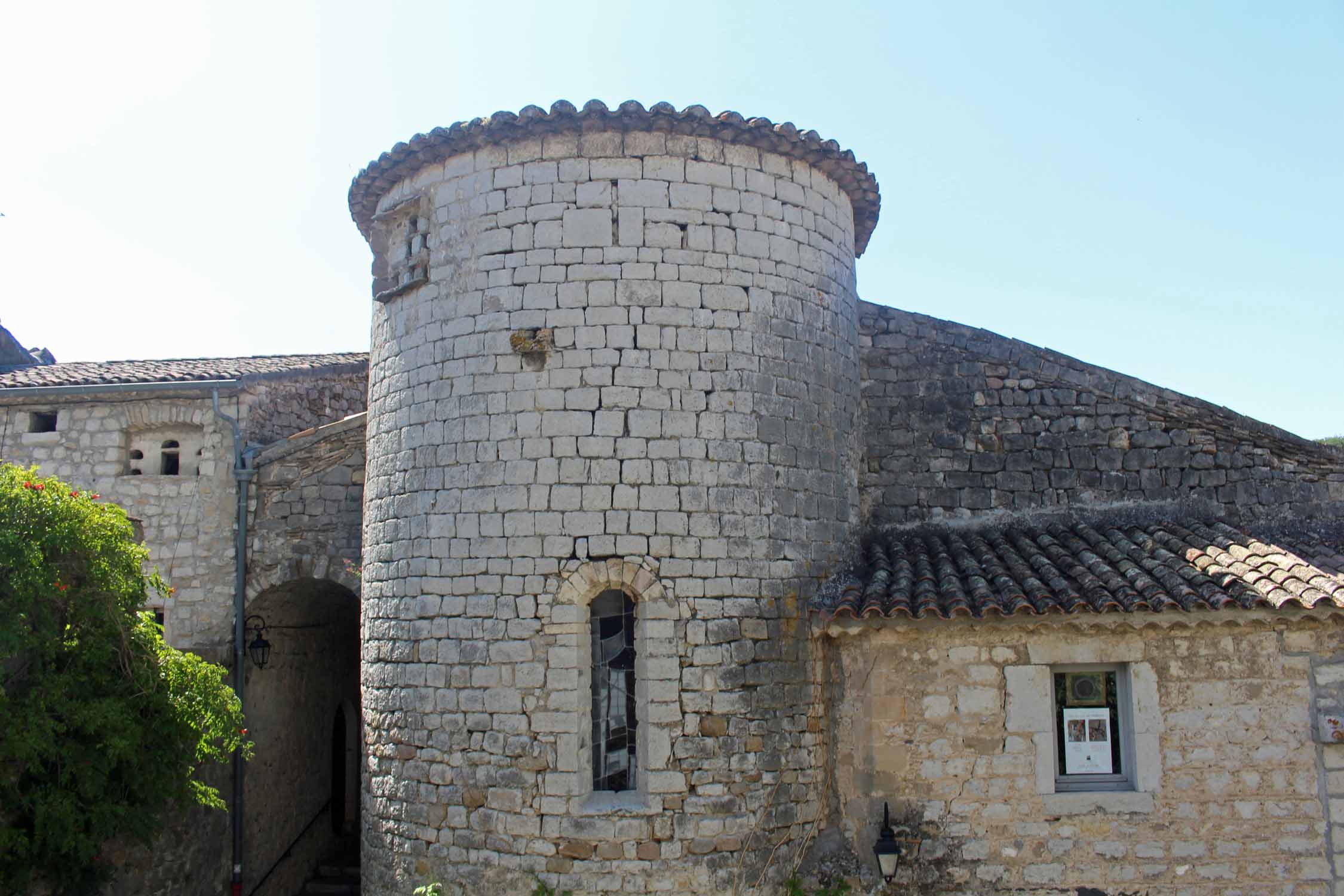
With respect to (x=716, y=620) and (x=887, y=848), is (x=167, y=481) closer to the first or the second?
(x=716, y=620)

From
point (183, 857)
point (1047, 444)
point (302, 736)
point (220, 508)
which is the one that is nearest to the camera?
point (1047, 444)

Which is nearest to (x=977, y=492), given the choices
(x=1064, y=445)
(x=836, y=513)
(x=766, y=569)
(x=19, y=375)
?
(x=1064, y=445)

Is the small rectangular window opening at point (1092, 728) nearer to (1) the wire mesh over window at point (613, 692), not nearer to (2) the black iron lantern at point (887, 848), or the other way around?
(2) the black iron lantern at point (887, 848)

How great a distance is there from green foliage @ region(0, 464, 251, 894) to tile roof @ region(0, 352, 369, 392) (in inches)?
151

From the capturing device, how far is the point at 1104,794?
7805 millimetres

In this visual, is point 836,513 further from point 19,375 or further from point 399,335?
point 19,375

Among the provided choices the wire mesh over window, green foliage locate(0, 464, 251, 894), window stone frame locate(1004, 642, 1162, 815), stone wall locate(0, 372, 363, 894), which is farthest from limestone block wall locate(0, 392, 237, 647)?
window stone frame locate(1004, 642, 1162, 815)

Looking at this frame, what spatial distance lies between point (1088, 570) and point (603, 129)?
5.12m

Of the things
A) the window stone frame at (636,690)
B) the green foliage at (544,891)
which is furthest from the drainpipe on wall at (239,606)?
the window stone frame at (636,690)

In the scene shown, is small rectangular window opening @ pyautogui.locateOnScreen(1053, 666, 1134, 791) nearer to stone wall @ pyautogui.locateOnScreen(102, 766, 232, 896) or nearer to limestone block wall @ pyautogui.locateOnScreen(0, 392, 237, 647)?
stone wall @ pyautogui.locateOnScreen(102, 766, 232, 896)

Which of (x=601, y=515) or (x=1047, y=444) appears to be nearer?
(x=601, y=515)

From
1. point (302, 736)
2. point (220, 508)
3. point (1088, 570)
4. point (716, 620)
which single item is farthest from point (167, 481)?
point (1088, 570)

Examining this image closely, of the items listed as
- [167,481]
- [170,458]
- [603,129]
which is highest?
[603,129]

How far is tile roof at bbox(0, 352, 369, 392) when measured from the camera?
12.1 metres
